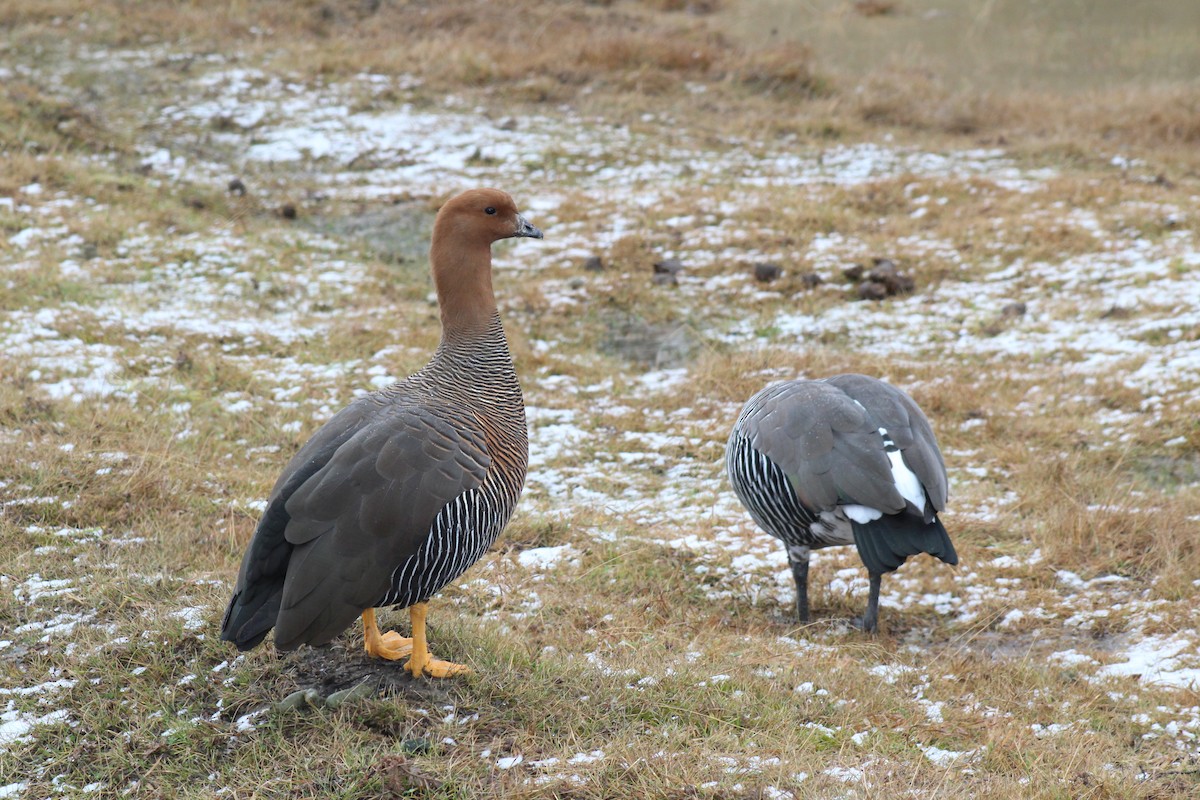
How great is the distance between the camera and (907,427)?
17.2ft

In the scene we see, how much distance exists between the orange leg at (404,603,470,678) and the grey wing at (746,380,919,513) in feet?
6.10

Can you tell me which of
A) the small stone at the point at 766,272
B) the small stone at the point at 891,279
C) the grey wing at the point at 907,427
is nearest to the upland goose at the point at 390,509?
the grey wing at the point at 907,427

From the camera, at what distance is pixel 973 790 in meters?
3.59

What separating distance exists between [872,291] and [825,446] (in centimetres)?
462

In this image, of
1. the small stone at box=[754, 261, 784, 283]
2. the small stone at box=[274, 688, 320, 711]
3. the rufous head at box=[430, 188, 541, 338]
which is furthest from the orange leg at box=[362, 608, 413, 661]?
the small stone at box=[754, 261, 784, 283]

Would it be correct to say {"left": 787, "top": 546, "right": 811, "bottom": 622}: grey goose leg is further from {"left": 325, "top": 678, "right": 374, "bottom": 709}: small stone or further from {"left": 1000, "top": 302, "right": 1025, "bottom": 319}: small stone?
{"left": 1000, "top": 302, "right": 1025, "bottom": 319}: small stone

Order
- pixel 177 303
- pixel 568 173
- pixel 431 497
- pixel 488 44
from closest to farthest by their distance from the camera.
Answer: pixel 431 497 < pixel 177 303 < pixel 568 173 < pixel 488 44

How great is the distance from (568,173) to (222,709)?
31.0 ft

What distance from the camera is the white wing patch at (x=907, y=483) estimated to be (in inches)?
190

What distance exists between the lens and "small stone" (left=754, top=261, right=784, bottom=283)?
9711 millimetres

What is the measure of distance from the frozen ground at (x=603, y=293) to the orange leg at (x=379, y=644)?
1.95 ft

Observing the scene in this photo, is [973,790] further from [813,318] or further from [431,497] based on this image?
[813,318]

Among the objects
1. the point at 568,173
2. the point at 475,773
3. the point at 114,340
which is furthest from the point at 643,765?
the point at 568,173

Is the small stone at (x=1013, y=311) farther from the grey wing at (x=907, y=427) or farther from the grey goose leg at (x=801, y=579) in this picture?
the grey goose leg at (x=801, y=579)
